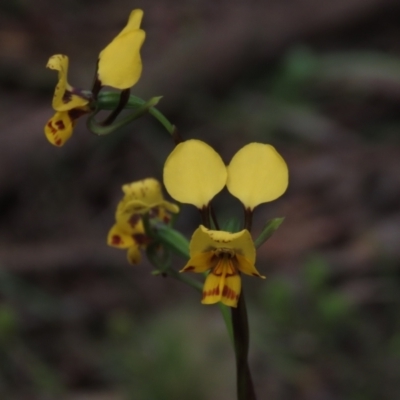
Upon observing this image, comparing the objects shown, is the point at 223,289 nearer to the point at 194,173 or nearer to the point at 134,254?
the point at 194,173

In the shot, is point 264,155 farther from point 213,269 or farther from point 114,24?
point 114,24

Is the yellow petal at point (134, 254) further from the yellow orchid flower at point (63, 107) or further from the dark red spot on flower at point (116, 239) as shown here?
the yellow orchid flower at point (63, 107)

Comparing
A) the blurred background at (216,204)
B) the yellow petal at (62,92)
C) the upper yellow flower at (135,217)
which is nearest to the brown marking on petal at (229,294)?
the upper yellow flower at (135,217)

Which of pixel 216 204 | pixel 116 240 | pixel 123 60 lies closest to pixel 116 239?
pixel 116 240

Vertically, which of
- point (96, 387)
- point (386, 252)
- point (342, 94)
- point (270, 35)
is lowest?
point (96, 387)

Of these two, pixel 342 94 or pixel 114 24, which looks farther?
pixel 114 24

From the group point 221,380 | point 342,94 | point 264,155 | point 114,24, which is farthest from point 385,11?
point 264,155
